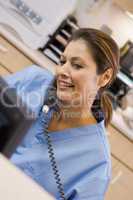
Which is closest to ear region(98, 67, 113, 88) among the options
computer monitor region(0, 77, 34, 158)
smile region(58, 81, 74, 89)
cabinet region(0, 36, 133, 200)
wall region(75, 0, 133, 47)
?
smile region(58, 81, 74, 89)

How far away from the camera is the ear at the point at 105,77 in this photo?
126 cm

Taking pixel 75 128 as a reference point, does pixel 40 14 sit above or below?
below

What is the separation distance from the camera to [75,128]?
1.22 metres

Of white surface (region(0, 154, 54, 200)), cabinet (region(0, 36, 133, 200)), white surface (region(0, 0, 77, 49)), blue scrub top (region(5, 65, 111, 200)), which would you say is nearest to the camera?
white surface (region(0, 154, 54, 200))

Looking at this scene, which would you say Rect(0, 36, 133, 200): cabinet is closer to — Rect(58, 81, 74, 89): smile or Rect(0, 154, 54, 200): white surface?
Rect(58, 81, 74, 89): smile

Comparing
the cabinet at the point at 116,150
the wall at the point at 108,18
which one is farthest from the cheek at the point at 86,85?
the wall at the point at 108,18

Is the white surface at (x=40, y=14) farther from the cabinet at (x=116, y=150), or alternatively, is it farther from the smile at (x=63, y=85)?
the smile at (x=63, y=85)

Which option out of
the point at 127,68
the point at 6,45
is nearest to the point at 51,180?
the point at 6,45

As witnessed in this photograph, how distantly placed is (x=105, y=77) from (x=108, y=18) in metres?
1.66

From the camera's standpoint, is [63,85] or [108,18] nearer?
[63,85]

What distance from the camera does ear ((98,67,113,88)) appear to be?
49.5 inches

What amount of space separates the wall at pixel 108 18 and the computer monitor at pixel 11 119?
227cm

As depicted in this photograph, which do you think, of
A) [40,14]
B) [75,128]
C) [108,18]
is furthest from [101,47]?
[108,18]

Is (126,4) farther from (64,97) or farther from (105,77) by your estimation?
(64,97)
